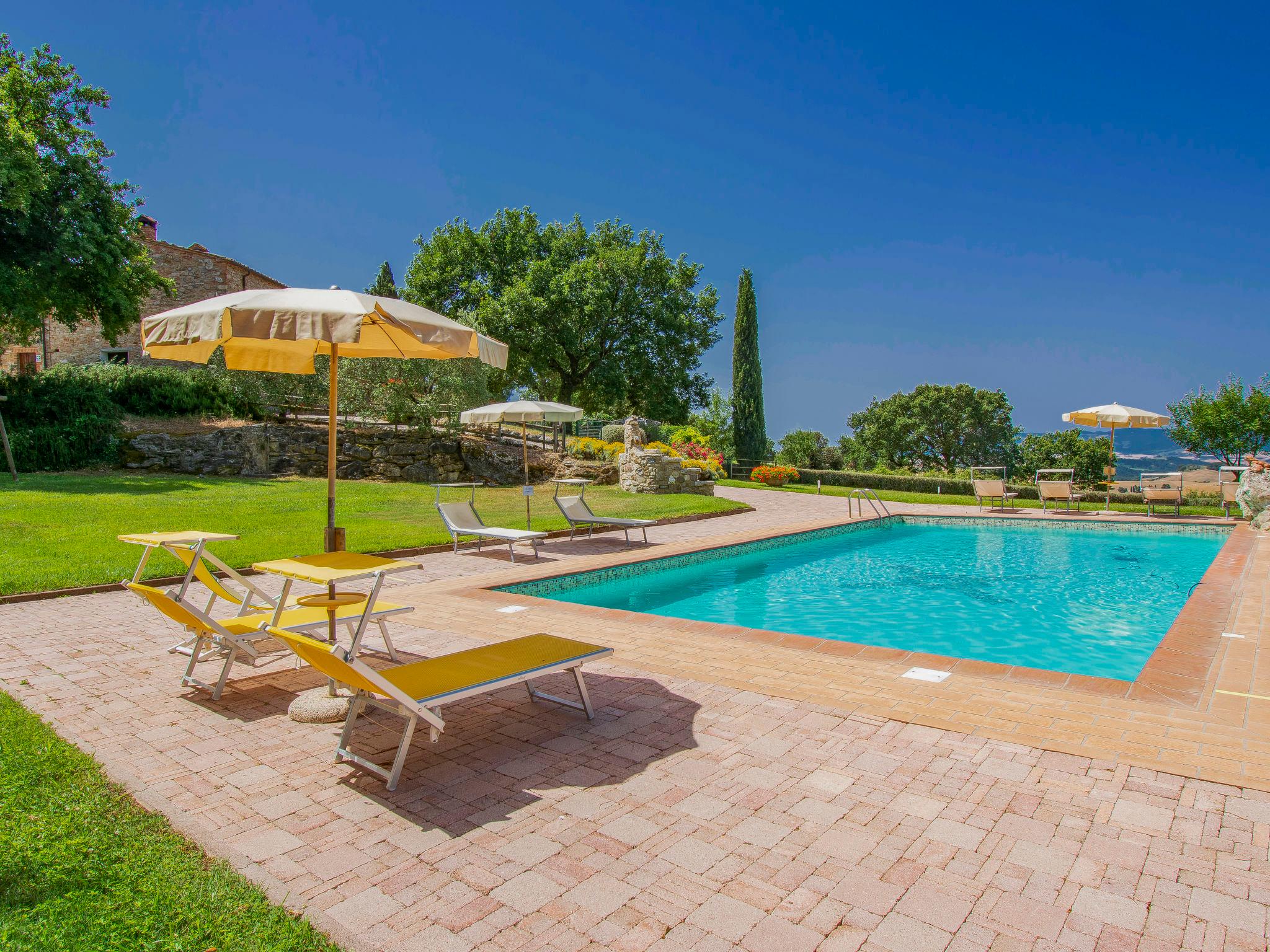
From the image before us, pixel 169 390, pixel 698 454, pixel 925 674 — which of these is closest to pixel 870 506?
pixel 698 454

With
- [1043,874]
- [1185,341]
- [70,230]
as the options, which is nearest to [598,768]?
[1043,874]

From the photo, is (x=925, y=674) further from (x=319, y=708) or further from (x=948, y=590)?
(x=948, y=590)

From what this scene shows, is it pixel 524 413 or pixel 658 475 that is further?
pixel 658 475

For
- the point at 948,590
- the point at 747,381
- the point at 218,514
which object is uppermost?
the point at 747,381

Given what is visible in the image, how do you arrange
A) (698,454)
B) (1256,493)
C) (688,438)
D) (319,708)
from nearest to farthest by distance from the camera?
(319,708)
(1256,493)
(698,454)
(688,438)

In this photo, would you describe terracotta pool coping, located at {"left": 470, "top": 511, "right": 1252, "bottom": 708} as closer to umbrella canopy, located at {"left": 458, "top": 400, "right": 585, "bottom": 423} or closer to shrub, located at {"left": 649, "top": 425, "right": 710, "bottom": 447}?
umbrella canopy, located at {"left": 458, "top": 400, "right": 585, "bottom": 423}

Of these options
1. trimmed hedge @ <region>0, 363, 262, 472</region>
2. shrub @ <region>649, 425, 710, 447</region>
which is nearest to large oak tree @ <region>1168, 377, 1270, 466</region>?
shrub @ <region>649, 425, 710, 447</region>

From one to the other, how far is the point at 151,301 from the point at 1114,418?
1334 inches

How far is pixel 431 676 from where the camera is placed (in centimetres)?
350

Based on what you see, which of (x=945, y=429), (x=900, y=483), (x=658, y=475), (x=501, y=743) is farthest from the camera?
(x=945, y=429)

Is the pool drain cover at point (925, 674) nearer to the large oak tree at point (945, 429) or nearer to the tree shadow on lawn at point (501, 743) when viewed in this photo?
the tree shadow on lawn at point (501, 743)

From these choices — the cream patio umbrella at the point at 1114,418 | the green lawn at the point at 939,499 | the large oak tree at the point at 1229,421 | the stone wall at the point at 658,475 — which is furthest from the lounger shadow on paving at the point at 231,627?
the large oak tree at the point at 1229,421

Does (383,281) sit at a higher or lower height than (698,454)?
higher

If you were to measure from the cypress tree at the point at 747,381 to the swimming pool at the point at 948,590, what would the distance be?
62.6 ft
